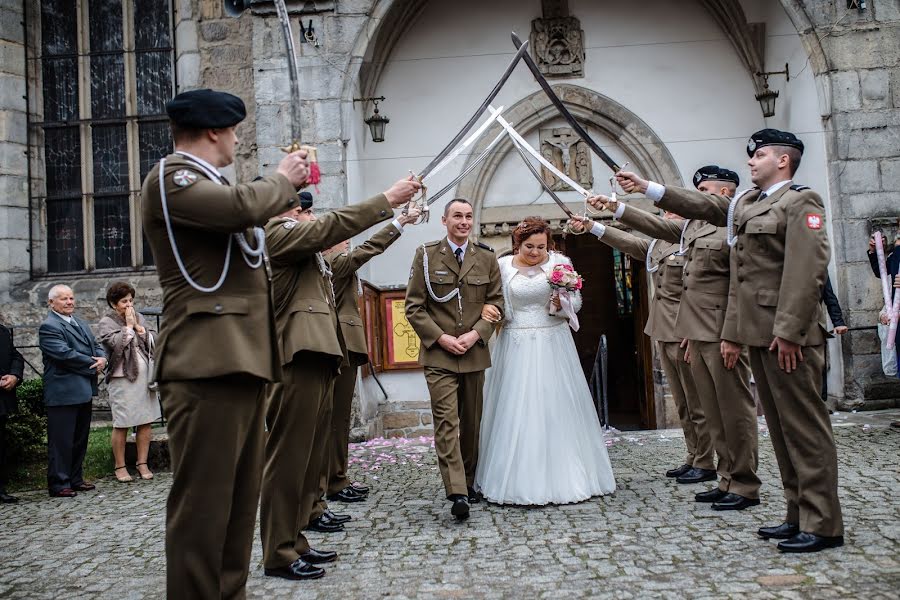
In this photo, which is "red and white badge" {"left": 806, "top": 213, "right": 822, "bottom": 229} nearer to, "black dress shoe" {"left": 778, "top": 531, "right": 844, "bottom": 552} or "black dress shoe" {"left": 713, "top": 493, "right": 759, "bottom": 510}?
"black dress shoe" {"left": 778, "top": 531, "right": 844, "bottom": 552}

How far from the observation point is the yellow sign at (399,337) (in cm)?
1012

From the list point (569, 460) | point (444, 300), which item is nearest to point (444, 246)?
point (444, 300)

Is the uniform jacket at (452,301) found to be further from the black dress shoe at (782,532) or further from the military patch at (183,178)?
the military patch at (183,178)

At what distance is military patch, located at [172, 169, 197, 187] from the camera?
9.19 ft

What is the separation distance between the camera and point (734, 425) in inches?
203

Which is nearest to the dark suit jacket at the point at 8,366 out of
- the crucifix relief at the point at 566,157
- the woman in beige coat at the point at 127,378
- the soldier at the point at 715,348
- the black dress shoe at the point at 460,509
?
the woman in beige coat at the point at 127,378

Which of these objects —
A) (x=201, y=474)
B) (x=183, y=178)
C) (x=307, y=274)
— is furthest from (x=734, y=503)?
(x=183, y=178)

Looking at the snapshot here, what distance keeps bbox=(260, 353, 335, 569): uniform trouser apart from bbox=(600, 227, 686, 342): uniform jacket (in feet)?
9.66

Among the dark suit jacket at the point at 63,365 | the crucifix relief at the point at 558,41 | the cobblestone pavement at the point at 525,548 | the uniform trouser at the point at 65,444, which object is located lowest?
the cobblestone pavement at the point at 525,548

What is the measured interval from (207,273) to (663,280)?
4363mm

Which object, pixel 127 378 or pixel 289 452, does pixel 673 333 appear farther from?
pixel 127 378

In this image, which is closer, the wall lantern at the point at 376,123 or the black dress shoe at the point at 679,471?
the black dress shoe at the point at 679,471

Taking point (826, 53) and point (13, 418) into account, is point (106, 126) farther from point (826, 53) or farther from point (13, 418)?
point (826, 53)

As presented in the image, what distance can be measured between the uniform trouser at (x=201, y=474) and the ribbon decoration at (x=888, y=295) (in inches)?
262
